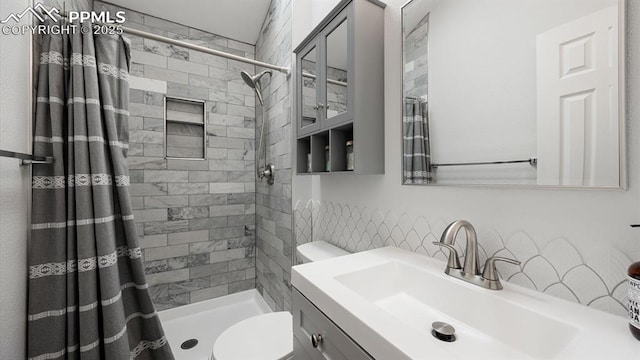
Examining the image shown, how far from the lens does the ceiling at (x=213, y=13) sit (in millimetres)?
2025

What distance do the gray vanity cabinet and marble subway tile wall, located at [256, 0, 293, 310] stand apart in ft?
2.08

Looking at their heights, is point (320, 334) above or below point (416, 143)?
below

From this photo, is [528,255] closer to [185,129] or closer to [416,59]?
[416,59]

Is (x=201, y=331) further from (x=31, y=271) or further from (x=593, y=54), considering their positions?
(x=593, y=54)

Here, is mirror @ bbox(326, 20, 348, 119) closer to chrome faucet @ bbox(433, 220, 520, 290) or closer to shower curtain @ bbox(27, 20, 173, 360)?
chrome faucet @ bbox(433, 220, 520, 290)

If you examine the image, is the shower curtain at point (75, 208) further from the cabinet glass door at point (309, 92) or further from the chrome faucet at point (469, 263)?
the chrome faucet at point (469, 263)

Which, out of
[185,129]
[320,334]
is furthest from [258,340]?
[185,129]

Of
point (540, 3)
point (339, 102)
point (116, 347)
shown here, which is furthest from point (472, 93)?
point (116, 347)

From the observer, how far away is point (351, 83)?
3.40 ft

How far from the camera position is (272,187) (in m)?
2.16

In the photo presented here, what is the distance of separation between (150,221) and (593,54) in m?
2.73

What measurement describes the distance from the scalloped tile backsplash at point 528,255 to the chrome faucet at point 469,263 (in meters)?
0.06

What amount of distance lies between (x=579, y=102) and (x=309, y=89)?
111 centimetres

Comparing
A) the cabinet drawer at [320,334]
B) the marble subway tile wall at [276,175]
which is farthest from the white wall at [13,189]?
the marble subway tile wall at [276,175]
